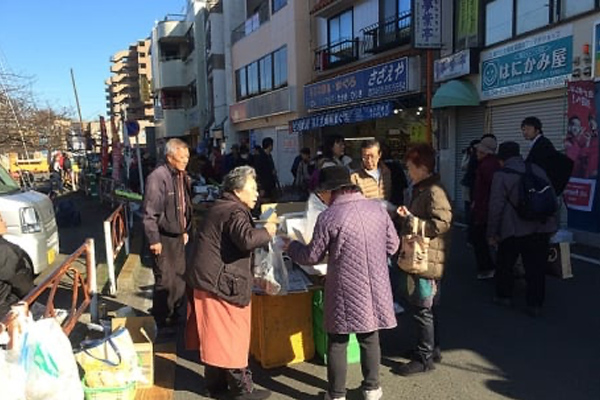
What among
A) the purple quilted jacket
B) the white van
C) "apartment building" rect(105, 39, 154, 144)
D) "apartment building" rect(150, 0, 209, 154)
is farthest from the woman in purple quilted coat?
"apartment building" rect(105, 39, 154, 144)

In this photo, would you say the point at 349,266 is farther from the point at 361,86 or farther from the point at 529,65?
the point at 361,86

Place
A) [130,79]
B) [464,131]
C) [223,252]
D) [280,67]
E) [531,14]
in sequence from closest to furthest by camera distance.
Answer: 1. [223,252]
2. [531,14]
3. [464,131]
4. [280,67]
5. [130,79]

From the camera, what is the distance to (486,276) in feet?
22.6

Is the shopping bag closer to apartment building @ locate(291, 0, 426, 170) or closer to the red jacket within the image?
the red jacket

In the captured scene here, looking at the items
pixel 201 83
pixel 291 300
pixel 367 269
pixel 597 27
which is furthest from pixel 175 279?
pixel 201 83

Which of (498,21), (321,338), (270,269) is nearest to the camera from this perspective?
(270,269)

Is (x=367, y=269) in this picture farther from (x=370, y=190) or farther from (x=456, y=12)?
(x=456, y=12)

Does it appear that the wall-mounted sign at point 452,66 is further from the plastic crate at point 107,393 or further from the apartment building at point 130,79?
the apartment building at point 130,79

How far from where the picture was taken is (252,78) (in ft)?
88.6

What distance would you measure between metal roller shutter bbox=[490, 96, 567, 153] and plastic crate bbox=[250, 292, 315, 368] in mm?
7302

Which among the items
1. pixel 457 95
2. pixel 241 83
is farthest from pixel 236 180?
pixel 241 83

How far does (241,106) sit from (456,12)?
16376mm

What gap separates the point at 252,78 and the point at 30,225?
21564 millimetres

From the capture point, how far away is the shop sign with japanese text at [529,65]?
31.2 ft
